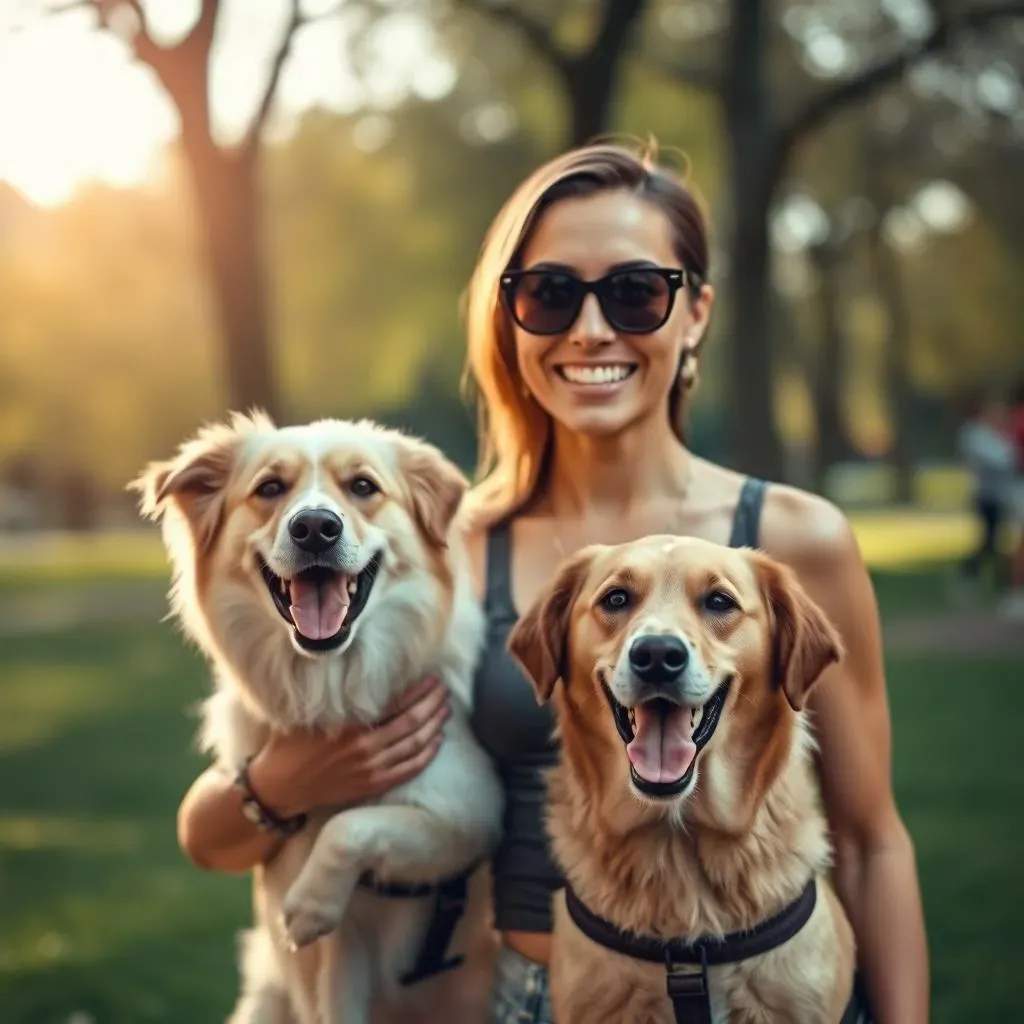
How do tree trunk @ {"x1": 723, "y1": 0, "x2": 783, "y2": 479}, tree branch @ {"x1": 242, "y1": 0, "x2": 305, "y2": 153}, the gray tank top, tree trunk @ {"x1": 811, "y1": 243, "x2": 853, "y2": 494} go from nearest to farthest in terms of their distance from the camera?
the gray tank top
tree branch @ {"x1": 242, "y1": 0, "x2": 305, "y2": 153}
tree trunk @ {"x1": 723, "y1": 0, "x2": 783, "y2": 479}
tree trunk @ {"x1": 811, "y1": 243, "x2": 853, "y2": 494}

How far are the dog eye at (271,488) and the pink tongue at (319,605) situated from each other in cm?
20

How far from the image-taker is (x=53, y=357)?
1892 centimetres

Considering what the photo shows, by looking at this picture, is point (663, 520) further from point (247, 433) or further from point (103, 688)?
point (103, 688)

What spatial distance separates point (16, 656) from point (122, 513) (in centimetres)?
1282

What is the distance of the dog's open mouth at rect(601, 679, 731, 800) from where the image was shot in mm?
1702

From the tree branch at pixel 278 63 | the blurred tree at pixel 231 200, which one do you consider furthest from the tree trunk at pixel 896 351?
the blurred tree at pixel 231 200

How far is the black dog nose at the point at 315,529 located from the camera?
214 cm

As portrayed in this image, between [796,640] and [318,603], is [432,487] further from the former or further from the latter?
[796,640]

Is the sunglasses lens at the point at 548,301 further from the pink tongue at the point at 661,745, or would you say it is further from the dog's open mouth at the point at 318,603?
the pink tongue at the point at 661,745

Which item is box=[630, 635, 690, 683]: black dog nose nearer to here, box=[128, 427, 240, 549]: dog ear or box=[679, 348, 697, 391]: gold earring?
box=[679, 348, 697, 391]: gold earring

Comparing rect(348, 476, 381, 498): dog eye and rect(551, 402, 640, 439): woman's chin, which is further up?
rect(551, 402, 640, 439): woman's chin

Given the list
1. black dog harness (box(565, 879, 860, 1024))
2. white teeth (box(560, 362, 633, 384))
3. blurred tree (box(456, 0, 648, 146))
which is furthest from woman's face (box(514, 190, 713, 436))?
blurred tree (box(456, 0, 648, 146))

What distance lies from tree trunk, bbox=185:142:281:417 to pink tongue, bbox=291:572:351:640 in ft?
15.2

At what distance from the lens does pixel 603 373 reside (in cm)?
220
